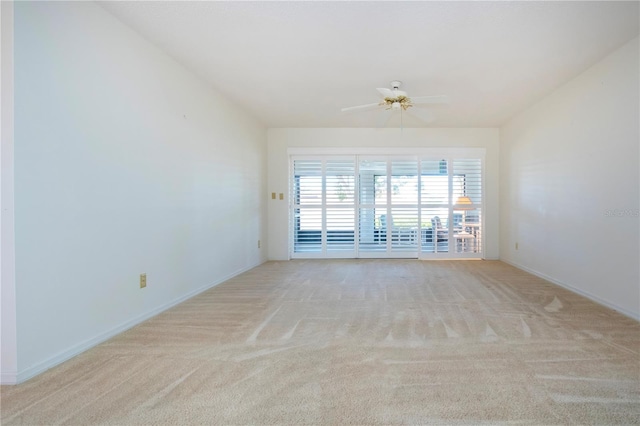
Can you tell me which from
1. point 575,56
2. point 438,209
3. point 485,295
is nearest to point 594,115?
point 575,56

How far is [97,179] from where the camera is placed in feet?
6.54

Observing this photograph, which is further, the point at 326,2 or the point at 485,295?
the point at 485,295

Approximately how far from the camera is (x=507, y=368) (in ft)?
5.51

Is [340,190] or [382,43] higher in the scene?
[382,43]

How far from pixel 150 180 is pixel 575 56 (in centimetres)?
398

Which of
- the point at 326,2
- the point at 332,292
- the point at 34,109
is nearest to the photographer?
the point at 34,109

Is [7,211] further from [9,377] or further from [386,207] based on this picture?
[386,207]

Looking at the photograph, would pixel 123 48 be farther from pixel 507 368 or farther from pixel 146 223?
pixel 507 368

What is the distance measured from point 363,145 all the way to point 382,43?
2.79 metres

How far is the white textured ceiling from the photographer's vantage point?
2.03 m

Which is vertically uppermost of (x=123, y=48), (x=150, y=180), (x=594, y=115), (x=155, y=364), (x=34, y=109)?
(x=123, y=48)

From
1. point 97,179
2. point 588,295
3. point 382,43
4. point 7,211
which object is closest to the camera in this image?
point 7,211

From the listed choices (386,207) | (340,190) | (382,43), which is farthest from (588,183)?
(340,190)

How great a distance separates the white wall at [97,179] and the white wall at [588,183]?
4.05 meters
